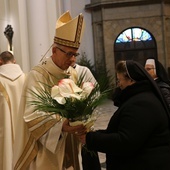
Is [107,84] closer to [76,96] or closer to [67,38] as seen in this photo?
[76,96]

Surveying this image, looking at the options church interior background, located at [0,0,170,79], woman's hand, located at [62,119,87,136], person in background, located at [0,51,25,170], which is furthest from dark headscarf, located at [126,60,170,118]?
church interior background, located at [0,0,170,79]

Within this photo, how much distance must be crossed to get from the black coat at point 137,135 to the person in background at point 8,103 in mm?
A: 1695

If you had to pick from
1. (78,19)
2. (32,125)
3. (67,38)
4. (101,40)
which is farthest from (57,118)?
(101,40)

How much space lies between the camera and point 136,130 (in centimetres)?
211

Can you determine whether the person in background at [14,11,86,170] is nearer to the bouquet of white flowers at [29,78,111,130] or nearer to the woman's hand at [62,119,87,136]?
the woman's hand at [62,119,87,136]

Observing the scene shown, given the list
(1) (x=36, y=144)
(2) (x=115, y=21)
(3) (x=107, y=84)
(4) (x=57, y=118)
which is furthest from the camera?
(2) (x=115, y=21)

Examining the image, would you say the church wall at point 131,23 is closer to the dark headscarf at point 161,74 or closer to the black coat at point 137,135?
the dark headscarf at point 161,74

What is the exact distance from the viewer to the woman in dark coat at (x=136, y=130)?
2.12m

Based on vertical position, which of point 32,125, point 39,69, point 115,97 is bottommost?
point 32,125

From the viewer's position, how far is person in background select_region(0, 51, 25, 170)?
3.72 metres

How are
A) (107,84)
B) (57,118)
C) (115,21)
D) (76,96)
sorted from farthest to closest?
(115,21) → (57,118) → (107,84) → (76,96)

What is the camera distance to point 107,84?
214cm

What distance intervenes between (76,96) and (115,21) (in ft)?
47.2

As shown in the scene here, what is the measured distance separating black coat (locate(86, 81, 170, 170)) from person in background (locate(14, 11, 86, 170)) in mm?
276
